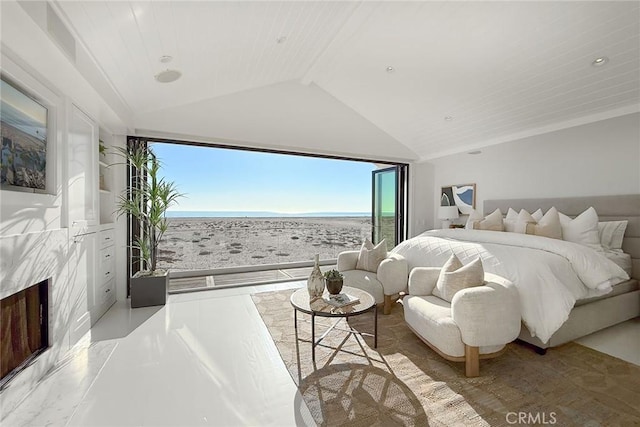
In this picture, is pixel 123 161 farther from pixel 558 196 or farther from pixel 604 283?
pixel 558 196

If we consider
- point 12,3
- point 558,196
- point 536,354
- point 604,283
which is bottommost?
point 536,354

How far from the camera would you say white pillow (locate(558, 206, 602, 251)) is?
3.43 metres

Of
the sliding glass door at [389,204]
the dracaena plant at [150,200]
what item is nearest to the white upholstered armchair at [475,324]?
the dracaena plant at [150,200]

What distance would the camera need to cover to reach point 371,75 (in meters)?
4.03

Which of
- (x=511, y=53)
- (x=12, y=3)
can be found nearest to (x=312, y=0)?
(x=12, y=3)

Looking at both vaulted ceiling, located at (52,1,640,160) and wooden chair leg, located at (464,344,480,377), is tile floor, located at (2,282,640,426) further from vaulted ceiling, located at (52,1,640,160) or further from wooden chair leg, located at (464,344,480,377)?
vaulted ceiling, located at (52,1,640,160)

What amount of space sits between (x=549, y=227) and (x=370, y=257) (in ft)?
7.65

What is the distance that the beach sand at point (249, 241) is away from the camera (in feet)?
16.3

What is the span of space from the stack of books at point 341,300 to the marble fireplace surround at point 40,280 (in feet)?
7.19

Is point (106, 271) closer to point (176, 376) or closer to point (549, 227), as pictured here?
point (176, 376)

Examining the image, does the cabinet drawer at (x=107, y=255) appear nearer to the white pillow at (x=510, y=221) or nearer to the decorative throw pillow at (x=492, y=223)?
the decorative throw pillow at (x=492, y=223)

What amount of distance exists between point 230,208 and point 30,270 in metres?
6.83

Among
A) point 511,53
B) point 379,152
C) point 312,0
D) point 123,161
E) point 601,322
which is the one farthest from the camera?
point 379,152

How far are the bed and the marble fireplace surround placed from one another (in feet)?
11.9
